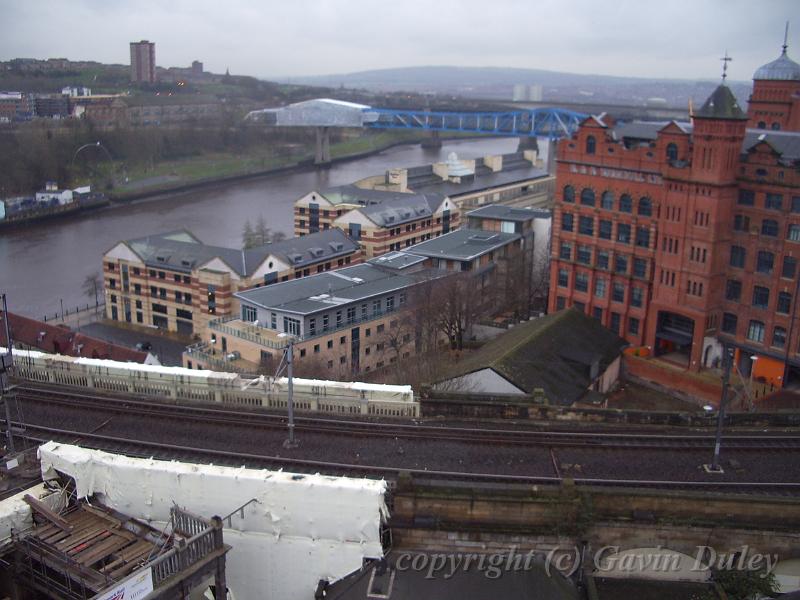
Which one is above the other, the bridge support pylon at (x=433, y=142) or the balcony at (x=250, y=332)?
the bridge support pylon at (x=433, y=142)

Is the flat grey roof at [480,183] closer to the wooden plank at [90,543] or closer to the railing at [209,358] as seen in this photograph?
the railing at [209,358]

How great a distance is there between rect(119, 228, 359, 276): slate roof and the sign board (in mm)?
15341

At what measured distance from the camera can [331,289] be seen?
60.6 feet

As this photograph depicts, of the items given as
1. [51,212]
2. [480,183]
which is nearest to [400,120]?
[480,183]

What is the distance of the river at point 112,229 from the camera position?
83.5ft

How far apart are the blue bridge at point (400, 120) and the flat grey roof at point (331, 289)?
3139cm

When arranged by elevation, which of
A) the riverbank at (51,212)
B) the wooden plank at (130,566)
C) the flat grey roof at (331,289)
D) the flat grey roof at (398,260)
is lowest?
the riverbank at (51,212)

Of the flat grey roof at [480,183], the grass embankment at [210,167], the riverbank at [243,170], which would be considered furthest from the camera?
the grass embankment at [210,167]

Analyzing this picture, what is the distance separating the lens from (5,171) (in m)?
35.7

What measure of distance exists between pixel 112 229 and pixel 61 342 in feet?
60.1

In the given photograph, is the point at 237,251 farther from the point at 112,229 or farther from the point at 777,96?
the point at 112,229

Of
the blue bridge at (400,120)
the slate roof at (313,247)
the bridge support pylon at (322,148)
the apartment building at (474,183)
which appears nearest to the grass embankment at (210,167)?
the bridge support pylon at (322,148)

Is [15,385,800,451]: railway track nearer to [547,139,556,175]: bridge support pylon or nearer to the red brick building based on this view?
the red brick building

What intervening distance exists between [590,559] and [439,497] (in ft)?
4.04
